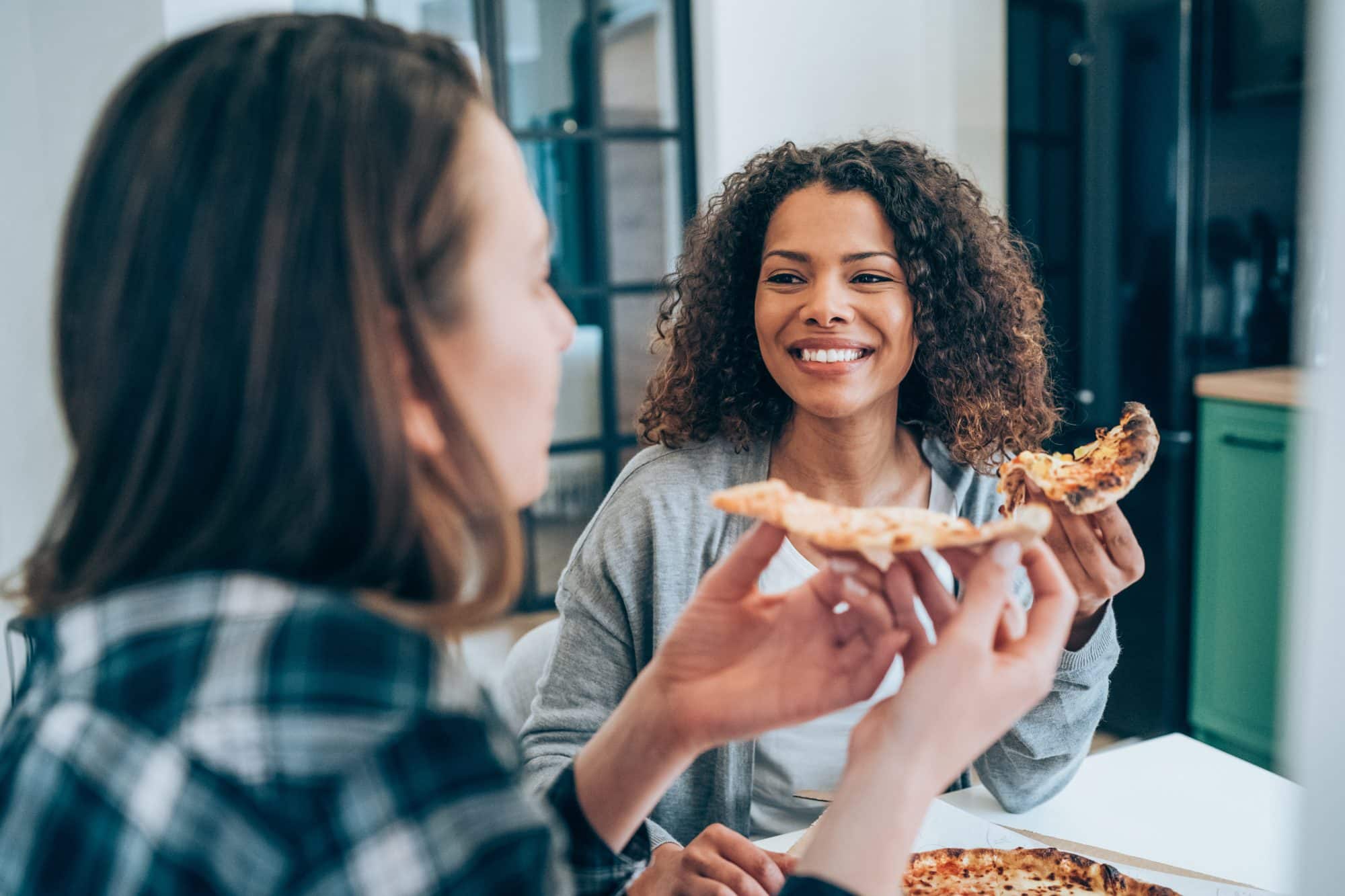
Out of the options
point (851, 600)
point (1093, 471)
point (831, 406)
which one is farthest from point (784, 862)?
point (831, 406)

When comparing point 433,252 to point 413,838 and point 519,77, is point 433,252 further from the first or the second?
point 519,77

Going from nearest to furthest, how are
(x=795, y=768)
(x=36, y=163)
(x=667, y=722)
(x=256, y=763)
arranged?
(x=256, y=763), (x=667, y=722), (x=795, y=768), (x=36, y=163)

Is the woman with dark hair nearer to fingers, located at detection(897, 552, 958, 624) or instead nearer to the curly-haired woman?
fingers, located at detection(897, 552, 958, 624)

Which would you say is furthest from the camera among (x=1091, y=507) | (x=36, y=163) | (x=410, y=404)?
(x=36, y=163)

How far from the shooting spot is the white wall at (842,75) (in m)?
3.60

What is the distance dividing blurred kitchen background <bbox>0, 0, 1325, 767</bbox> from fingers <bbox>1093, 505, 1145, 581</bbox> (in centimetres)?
121

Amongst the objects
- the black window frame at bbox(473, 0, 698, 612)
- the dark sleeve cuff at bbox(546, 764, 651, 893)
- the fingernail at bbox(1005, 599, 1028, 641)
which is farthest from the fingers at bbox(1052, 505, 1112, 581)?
the black window frame at bbox(473, 0, 698, 612)

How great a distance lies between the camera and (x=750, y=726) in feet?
2.92

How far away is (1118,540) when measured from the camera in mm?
1159

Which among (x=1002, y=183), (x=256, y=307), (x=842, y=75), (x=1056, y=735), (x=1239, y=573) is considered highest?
(x=842, y=75)

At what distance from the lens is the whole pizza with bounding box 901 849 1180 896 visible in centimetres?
99

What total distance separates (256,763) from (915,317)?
48.7 inches

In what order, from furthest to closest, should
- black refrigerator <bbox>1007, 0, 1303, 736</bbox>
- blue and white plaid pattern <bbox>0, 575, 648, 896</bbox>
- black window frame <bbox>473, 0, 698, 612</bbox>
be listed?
black window frame <bbox>473, 0, 698, 612</bbox>
black refrigerator <bbox>1007, 0, 1303, 736</bbox>
blue and white plaid pattern <bbox>0, 575, 648, 896</bbox>

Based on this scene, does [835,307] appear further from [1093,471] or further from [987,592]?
[987,592]
